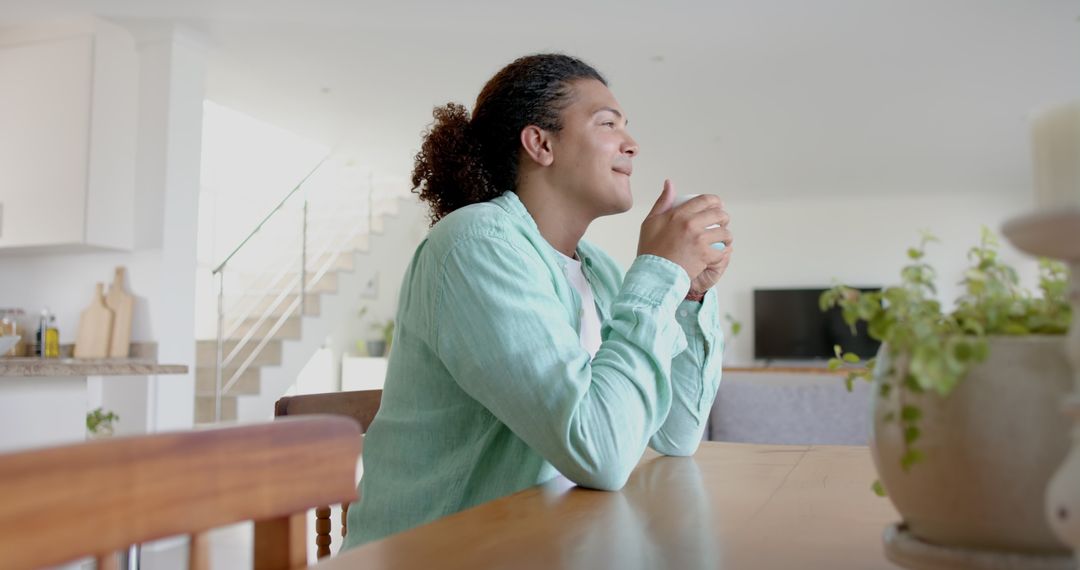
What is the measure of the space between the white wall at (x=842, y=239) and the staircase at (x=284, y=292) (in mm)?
3076

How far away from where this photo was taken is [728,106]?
6281 millimetres

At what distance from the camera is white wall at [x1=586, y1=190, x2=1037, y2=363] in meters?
9.56

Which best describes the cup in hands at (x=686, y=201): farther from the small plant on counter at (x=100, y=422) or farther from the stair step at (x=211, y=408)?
the stair step at (x=211, y=408)

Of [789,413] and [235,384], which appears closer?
[789,413]

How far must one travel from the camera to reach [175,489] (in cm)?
42

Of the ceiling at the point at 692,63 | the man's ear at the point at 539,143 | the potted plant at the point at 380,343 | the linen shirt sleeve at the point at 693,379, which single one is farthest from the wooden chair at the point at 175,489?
the potted plant at the point at 380,343

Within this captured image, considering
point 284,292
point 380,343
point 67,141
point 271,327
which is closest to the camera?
point 67,141

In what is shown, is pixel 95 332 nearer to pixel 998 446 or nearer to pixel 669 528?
pixel 669 528

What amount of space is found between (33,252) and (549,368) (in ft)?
14.1

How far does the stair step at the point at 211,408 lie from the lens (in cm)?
637

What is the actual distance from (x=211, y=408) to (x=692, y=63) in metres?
4.02

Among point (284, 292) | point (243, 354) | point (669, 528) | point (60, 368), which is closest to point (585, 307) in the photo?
point (669, 528)

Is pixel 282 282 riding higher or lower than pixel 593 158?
higher

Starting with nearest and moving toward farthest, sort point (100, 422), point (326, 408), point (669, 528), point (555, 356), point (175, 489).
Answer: point (175, 489)
point (669, 528)
point (555, 356)
point (326, 408)
point (100, 422)
